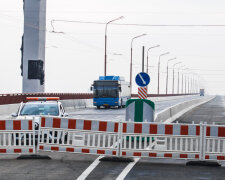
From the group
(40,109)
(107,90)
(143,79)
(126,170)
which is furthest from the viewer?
(107,90)

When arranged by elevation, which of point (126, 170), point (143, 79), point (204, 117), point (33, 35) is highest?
point (33, 35)

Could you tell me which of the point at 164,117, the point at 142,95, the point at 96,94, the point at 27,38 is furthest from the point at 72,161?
the point at 27,38

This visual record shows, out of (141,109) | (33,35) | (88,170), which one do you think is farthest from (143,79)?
(33,35)

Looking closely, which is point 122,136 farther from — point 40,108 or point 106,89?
point 106,89

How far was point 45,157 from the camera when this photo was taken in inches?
514

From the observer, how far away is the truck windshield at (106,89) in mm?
49719

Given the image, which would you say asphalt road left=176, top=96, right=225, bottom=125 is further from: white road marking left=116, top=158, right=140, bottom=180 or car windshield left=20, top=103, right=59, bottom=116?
white road marking left=116, top=158, right=140, bottom=180

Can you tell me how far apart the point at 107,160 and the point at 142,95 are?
1254 centimetres

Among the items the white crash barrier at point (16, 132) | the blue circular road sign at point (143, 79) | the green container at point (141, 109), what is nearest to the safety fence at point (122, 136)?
the white crash barrier at point (16, 132)

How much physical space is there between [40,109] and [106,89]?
106 ft

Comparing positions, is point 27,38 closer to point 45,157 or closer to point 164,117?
point 164,117

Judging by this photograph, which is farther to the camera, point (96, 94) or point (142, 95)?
point (96, 94)

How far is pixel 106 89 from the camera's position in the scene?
49.8 meters

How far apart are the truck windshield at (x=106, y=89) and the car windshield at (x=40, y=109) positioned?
1246 inches
